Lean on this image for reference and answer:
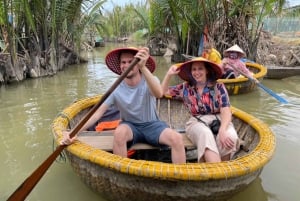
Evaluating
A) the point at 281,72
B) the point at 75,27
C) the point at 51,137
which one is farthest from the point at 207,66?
the point at 75,27

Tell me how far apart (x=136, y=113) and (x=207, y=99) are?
0.68 meters

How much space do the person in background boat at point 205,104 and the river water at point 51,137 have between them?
58 centimetres

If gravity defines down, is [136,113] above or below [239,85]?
above

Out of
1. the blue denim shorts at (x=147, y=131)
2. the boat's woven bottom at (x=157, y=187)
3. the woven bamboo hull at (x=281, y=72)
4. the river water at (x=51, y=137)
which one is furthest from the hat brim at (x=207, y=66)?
the woven bamboo hull at (x=281, y=72)

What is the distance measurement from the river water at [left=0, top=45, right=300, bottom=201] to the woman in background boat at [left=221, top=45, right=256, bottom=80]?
478mm

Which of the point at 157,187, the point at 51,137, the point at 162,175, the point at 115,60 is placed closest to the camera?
the point at 162,175

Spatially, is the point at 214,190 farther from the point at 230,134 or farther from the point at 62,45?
the point at 62,45

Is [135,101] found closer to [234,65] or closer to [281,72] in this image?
[234,65]

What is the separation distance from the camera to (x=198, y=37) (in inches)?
474

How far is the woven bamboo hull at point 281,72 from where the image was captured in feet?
27.9

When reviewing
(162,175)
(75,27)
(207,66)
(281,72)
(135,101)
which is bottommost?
(281,72)

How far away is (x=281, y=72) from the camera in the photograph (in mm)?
8562

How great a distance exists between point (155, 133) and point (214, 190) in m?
0.75

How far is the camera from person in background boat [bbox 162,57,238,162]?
9.50 ft
